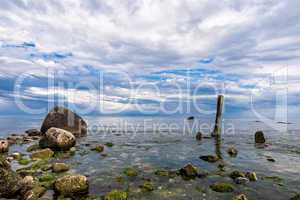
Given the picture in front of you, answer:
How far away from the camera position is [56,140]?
20328 mm

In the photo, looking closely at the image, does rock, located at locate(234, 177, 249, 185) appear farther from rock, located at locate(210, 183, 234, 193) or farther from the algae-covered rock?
the algae-covered rock

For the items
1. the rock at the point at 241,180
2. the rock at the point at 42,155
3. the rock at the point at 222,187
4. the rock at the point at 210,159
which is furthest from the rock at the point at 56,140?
the rock at the point at 241,180

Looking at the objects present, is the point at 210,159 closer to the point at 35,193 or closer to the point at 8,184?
the point at 35,193

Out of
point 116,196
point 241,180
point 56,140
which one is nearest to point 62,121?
point 56,140

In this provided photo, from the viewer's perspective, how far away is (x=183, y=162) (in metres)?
17.2

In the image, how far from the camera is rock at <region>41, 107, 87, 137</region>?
30.6 m

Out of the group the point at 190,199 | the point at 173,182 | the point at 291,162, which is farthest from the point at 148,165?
the point at 291,162

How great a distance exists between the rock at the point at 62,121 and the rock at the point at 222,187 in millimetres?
25586

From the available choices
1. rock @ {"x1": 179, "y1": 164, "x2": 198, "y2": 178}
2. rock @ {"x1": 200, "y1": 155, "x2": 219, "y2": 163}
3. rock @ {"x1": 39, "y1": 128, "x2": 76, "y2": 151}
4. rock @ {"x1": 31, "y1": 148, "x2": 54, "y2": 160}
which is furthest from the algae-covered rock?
rock @ {"x1": 39, "y1": 128, "x2": 76, "y2": 151}

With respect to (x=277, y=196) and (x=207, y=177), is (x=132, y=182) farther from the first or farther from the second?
(x=277, y=196)

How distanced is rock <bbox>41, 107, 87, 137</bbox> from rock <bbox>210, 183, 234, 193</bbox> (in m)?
25.6

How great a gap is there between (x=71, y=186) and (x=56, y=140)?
11.4 metres

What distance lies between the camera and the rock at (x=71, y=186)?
33.1 ft

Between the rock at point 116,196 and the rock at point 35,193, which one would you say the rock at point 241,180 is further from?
the rock at point 35,193
